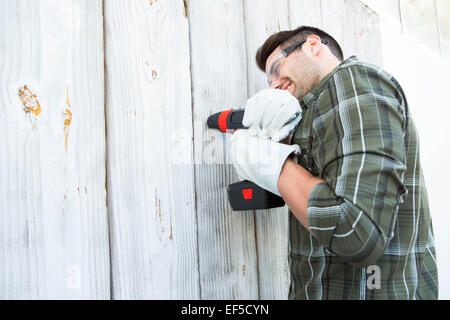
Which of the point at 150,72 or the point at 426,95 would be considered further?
the point at 426,95

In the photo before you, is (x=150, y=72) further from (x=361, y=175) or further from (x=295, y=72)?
(x=361, y=175)

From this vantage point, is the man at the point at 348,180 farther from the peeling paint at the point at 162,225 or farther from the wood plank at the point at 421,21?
the wood plank at the point at 421,21

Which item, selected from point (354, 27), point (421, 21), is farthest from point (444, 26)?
point (354, 27)

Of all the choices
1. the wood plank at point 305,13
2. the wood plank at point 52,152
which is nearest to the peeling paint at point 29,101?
the wood plank at point 52,152

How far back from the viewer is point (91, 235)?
31.6 inches

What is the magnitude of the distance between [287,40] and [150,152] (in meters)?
0.64

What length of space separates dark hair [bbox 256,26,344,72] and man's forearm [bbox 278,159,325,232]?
1.77 ft

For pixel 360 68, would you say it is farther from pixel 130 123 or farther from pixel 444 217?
pixel 444 217

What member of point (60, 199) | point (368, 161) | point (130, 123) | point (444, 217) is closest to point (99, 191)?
point (60, 199)

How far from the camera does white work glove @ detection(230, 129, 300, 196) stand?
2.66 feet

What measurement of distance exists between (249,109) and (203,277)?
1.82ft

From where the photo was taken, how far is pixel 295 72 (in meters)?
1.08

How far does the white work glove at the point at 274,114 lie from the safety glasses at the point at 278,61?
258 mm

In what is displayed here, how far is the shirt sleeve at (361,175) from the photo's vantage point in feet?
2.19
